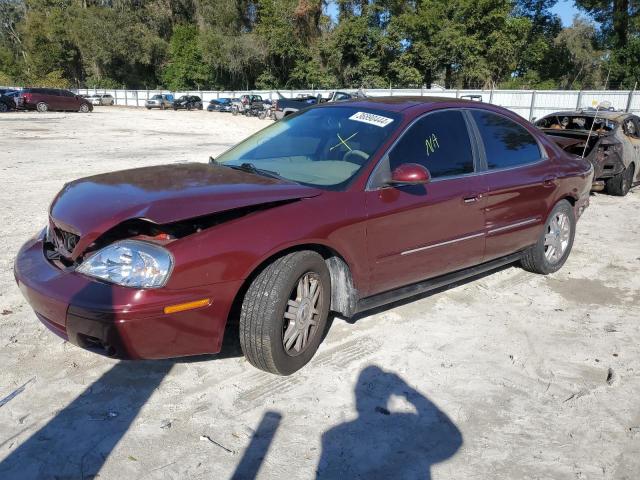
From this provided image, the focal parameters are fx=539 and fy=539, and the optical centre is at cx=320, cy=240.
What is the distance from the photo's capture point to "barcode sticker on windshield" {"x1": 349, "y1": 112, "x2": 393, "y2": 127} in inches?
153

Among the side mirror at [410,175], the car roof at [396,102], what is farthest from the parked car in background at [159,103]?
the side mirror at [410,175]

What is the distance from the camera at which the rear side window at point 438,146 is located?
3.79 metres

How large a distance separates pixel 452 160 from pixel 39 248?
2.95 m

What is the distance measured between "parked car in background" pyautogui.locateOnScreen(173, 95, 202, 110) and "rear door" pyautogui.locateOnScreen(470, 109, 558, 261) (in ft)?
153

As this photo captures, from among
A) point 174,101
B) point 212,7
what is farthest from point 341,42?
point 212,7

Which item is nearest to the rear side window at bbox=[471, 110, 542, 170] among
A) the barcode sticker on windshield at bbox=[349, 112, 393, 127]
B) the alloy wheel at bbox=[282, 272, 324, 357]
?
the barcode sticker on windshield at bbox=[349, 112, 393, 127]

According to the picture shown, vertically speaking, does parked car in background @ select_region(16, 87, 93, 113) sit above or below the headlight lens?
above

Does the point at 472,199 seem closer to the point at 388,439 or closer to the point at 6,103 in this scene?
the point at 388,439

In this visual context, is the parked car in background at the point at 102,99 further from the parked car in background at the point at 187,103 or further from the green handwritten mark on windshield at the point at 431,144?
the green handwritten mark on windshield at the point at 431,144

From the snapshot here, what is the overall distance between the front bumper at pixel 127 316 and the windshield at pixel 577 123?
8.52 m

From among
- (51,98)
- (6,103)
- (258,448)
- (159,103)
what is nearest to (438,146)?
(258,448)

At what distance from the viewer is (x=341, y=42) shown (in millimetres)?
50594

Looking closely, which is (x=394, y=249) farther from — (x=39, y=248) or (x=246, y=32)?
(x=246, y=32)

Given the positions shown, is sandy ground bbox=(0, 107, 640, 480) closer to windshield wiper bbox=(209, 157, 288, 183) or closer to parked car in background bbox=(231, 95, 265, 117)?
windshield wiper bbox=(209, 157, 288, 183)
